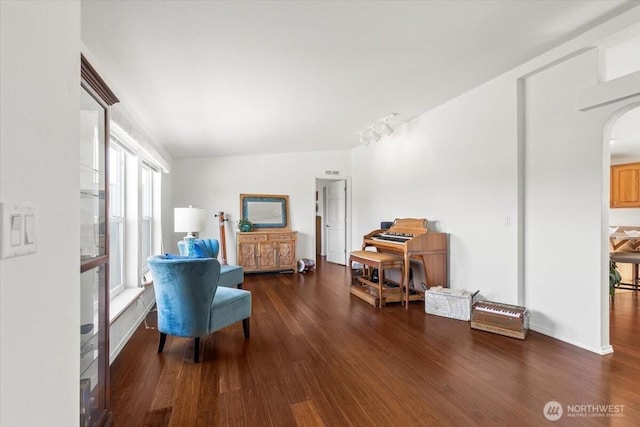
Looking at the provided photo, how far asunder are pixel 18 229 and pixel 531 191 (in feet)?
11.4

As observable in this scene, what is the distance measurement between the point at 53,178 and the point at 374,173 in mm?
5022

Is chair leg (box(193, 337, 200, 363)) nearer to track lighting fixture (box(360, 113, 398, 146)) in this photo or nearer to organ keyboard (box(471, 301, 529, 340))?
organ keyboard (box(471, 301, 529, 340))

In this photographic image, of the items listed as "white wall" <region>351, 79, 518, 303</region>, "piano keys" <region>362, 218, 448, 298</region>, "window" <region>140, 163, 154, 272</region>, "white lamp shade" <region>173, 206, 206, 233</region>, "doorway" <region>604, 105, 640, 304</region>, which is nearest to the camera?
"white wall" <region>351, 79, 518, 303</region>

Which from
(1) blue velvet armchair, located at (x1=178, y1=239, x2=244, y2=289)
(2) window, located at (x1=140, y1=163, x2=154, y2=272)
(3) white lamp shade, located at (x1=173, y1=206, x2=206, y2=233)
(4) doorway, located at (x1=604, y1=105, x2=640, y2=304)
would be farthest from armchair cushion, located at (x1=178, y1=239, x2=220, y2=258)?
(4) doorway, located at (x1=604, y1=105, x2=640, y2=304)

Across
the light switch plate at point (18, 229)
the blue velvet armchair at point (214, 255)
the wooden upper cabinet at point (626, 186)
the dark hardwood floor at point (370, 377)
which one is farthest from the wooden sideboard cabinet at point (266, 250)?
the wooden upper cabinet at point (626, 186)

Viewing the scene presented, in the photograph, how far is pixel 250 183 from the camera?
237 inches

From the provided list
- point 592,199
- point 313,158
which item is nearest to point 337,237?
point 313,158

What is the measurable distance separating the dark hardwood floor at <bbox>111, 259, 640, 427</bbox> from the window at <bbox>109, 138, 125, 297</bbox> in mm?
565

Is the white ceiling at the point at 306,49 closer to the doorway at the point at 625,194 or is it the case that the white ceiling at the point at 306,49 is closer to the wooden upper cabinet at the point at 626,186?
the doorway at the point at 625,194

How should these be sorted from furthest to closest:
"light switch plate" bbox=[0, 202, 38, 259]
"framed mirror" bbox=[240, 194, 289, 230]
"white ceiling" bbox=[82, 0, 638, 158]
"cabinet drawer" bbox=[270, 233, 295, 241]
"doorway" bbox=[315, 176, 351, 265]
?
"doorway" bbox=[315, 176, 351, 265]
"framed mirror" bbox=[240, 194, 289, 230]
"cabinet drawer" bbox=[270, 233, 295, 241]
"white ceiling" bbox=[82, 0, 638, 158]
"light switch plate" bbox=[0, 202, 38, 259]

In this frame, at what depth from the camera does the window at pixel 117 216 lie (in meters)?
2.82

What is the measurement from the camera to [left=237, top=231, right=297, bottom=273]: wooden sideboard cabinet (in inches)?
214

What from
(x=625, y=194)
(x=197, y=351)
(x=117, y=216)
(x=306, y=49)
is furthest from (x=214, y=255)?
(x=625, y=194)

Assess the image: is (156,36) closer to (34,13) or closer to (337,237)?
(34,13)
